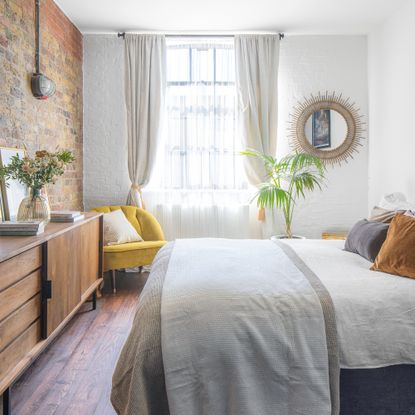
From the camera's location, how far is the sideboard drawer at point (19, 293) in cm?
175

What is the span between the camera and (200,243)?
8.91 ft

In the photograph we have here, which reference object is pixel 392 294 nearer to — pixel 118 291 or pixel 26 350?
pixel 26 350

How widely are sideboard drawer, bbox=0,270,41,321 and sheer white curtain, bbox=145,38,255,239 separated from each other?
8.36 ft

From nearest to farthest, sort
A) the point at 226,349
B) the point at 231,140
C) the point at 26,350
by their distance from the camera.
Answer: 1. the point at 226,349
2. the point at 26,350
3. the point at 231,140

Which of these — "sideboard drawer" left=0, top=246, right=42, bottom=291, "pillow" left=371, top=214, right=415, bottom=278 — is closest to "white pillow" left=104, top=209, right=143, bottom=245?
"sideboard drawer" left=0, top=246, right=42, bottom=291

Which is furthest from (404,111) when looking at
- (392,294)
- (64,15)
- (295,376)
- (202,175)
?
(64,15)

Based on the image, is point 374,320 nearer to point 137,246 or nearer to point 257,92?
point 137,246

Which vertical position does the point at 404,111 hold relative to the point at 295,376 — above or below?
above

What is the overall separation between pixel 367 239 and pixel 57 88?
117 inches

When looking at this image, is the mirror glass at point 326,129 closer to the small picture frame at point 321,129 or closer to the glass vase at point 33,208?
the small picture frame at point 321,129

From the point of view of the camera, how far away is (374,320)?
1.60 meters

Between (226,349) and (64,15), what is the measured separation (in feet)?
12.2

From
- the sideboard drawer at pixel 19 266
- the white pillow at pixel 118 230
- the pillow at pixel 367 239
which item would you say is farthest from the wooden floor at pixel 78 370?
the pillow at pixel 367 239

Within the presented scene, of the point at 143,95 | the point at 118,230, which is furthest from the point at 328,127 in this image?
the point at 118,230
